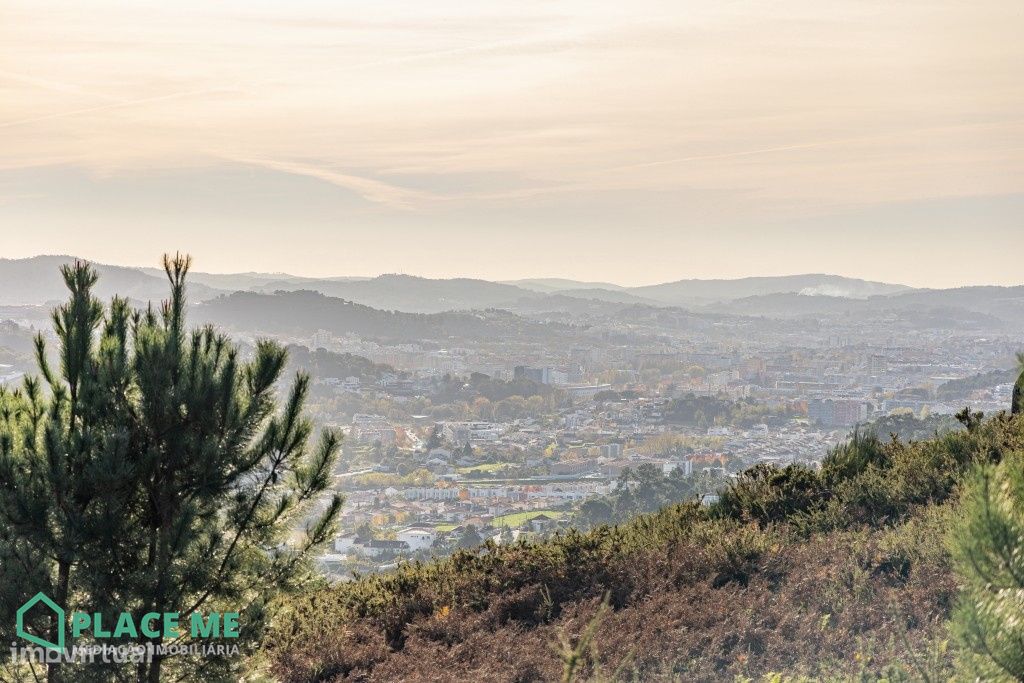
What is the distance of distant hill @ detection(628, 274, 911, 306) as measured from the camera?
571 ft

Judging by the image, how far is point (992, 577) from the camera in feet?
6.69

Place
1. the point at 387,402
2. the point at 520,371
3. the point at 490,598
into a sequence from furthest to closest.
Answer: the point at 520,371
the point at 387,402
the point at 490,598

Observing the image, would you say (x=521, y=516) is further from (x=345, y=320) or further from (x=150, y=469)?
(x=345, y=320)

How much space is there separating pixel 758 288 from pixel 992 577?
186603mm

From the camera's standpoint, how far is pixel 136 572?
15.7 ft

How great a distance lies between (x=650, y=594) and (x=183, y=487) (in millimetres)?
2786

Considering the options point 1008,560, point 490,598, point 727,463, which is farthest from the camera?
point 727,463

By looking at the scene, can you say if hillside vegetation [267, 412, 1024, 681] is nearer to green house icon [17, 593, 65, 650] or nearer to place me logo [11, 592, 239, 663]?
place me logo [11, 592, 239, 663]

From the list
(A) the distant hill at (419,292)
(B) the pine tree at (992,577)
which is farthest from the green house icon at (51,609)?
(A) the distant hill at (419,292)

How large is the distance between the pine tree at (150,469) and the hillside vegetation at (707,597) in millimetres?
634

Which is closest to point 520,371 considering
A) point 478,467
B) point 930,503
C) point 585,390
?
point 585,390

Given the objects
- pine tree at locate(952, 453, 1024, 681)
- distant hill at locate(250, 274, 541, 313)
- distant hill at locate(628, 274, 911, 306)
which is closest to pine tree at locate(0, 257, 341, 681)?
pine tree at locate(952, 453, 1024, 681)

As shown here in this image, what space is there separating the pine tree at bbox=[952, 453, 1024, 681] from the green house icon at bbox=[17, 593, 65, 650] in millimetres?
4124

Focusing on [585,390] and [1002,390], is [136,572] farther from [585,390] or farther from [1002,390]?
[585,390]
